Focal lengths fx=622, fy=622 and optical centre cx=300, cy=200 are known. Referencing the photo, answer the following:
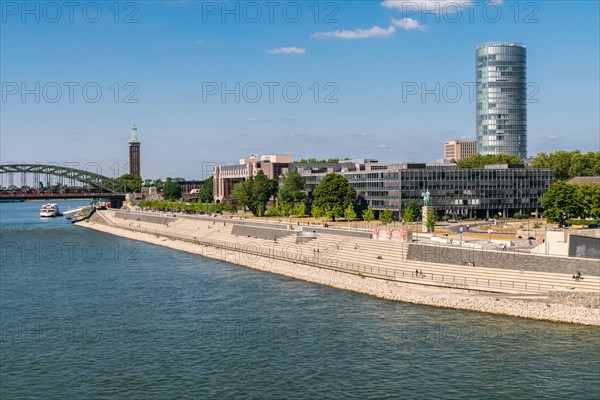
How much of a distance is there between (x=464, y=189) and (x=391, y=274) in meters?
62.4

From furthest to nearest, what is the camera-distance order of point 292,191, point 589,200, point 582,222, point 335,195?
point 292,191 → point 335,195 → point 589,200 → point 582,222

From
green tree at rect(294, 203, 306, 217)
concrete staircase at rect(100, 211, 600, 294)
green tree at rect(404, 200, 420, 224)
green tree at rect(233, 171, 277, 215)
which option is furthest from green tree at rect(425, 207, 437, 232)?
green tree at rect(233, 171, 277, 215)

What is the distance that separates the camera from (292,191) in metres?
149

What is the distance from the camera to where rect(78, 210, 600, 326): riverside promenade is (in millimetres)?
54969

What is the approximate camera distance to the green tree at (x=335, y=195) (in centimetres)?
12775

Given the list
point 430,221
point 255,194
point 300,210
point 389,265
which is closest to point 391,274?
point 389,265

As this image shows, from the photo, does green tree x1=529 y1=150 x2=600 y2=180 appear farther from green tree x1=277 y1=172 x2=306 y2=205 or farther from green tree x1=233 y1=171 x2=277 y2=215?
green tree x1=233 y1=171 x2=277 y2=215

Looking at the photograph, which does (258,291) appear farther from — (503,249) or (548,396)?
(548,396)

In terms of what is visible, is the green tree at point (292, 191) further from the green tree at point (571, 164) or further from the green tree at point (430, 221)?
the green tree at point (571, 164)

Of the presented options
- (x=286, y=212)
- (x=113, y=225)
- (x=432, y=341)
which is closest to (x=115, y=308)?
(x=432, y=341)

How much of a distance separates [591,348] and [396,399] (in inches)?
698

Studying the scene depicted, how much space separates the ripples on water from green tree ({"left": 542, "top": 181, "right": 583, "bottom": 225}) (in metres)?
45.3

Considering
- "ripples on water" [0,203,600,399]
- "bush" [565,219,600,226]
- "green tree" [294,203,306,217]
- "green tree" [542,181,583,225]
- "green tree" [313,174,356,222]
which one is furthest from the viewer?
"green tree" [294,203,306,217]

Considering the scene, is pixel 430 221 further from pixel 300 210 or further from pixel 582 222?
pixel 300 210
